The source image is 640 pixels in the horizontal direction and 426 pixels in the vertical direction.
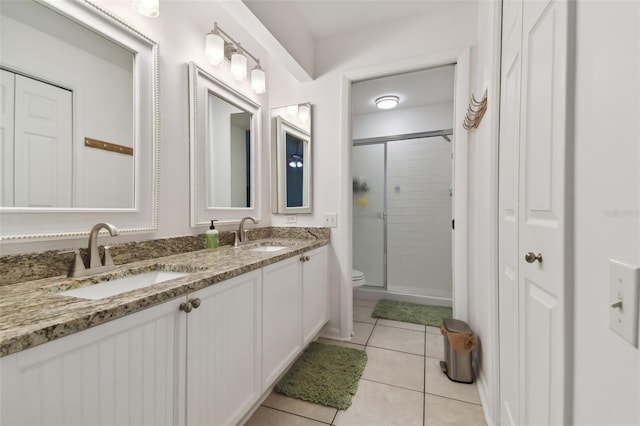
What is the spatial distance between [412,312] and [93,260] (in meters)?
2.73

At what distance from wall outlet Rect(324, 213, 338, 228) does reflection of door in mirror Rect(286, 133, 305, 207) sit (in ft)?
0.86

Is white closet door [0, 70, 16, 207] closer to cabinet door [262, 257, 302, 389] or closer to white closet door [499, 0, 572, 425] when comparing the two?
cabinet door [262, 257, 302, 389]

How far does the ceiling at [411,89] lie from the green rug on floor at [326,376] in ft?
7.97

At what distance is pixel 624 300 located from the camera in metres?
0.40

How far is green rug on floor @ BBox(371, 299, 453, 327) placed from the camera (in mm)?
2626

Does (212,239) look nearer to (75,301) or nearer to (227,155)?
(227,155)

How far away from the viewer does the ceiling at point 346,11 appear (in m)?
1.94

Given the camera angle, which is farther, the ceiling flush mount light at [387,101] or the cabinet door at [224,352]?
the ceiling flush mount light at [387,101]

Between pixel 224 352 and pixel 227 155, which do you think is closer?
pixel 224 352

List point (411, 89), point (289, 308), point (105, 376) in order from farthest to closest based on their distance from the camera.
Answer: point (411, 89) < point (289, 308) < point (105, 376)

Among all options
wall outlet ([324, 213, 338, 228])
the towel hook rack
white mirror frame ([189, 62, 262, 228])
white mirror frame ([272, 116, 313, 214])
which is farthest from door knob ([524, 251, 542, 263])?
white mirror frame ([272, 116, 313, 214])

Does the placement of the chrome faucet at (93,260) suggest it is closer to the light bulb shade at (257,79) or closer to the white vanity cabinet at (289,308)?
the white vanity cabinet at (289,308)

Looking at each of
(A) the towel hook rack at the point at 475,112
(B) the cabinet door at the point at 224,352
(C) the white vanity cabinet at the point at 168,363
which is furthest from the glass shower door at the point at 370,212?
(B) the cabinet door at the point at 224,352

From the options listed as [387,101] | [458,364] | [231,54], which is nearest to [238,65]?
[231,54]
